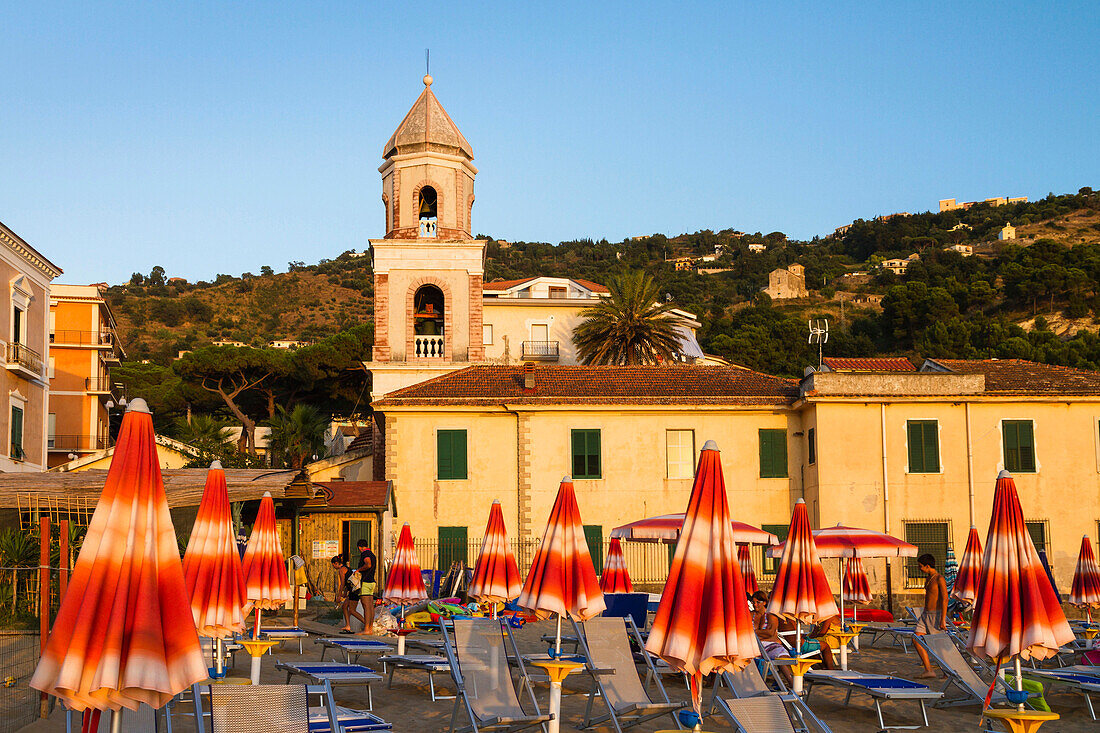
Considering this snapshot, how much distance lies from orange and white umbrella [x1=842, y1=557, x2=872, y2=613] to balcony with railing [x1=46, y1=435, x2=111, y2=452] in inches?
1518

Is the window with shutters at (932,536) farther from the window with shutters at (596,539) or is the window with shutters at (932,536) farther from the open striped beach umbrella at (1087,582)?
the window with shutters at (596,539)

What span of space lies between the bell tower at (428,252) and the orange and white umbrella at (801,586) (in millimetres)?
21224

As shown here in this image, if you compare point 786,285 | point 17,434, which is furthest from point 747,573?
point 786,285

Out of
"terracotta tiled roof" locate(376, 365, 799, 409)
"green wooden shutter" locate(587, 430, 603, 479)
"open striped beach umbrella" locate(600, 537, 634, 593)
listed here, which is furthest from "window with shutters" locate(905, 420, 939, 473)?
"open striped beach umbrella" locate(600, 537, 634, 593)

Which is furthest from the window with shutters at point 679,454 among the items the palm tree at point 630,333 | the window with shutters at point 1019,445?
the palm tree at point 630,333

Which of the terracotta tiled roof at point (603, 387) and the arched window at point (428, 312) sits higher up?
the arched window at point (428, 312)

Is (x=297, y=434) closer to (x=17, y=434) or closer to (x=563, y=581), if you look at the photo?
(x=17, y=434)

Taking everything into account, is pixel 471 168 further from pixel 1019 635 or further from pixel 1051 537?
pixel 1019 635

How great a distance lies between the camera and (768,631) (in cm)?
1330

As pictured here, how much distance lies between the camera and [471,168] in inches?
1377

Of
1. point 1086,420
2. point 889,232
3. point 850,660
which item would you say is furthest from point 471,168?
point 889,232

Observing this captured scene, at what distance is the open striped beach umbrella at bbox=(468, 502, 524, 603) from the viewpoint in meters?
15.6

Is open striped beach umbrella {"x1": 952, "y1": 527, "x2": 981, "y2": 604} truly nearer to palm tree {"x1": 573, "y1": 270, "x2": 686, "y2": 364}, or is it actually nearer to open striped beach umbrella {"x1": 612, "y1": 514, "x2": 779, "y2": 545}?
open striped beach umbrella {"x1": 612, "y1": 514, "x2": 779, "y2": 545}

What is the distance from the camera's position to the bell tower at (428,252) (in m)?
34.1
